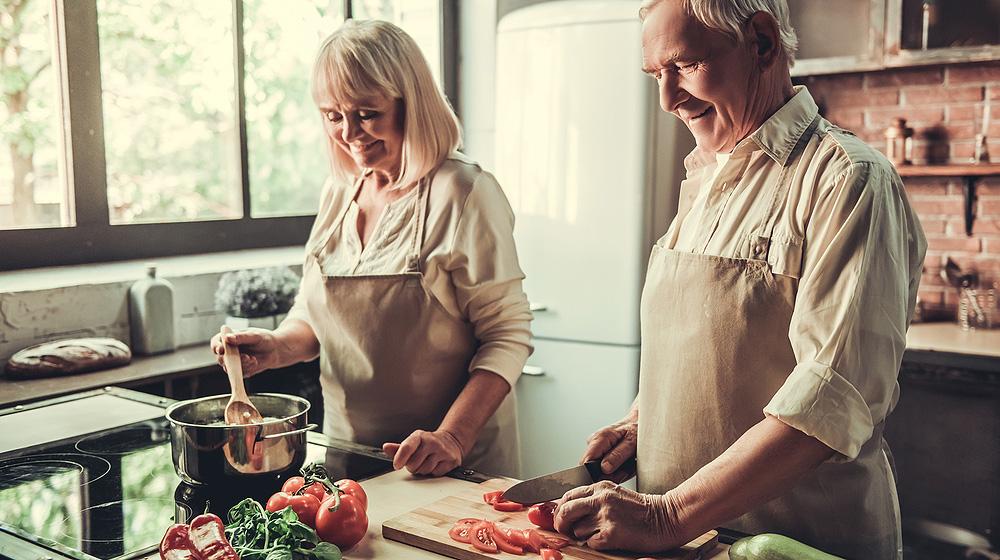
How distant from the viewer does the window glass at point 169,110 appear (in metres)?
2.80

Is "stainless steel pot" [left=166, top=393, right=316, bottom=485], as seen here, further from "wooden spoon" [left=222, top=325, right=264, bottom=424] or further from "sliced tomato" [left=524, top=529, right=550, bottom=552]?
"sliced tomato" [left=524, top=529, right=550, bottom=552]

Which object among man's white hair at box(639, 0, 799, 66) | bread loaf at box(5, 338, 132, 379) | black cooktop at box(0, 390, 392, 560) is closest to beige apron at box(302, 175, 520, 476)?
black cooktop at box(0, 390, 392, 560)

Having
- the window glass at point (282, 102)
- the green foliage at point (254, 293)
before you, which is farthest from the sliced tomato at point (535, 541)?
the window glass at point (282, 102)

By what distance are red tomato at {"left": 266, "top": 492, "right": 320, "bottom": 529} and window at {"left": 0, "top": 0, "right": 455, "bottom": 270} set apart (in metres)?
1.72

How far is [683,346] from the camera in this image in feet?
4.38

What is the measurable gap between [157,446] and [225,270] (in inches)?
48.6

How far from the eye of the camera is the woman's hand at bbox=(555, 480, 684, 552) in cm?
114

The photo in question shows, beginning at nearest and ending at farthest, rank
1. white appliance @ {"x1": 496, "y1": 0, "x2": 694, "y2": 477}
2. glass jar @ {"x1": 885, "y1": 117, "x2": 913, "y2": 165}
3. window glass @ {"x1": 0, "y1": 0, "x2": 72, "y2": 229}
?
window glass @ {"x1": 0, "y1": 0, "x2": 72, "y2": 229} → white appliance @ {"x1": 496, "y1": 0, "x2": 694, "y2": 477} → glass jar @ {"x1": 885, "y1": 117, "x2": 913, "y2": 165}

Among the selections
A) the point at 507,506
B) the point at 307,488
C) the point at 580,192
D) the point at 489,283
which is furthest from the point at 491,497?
the point at 580,192

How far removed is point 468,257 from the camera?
1.73 meters

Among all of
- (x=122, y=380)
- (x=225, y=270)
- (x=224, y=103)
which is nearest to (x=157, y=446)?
(x=122, y=380)

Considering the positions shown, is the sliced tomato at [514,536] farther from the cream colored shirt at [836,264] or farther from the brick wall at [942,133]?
the brick wall at [942,133]

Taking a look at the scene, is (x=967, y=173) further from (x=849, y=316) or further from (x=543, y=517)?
(x=543, y=517)

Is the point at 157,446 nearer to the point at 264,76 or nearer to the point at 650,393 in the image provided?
the point at 650,393
